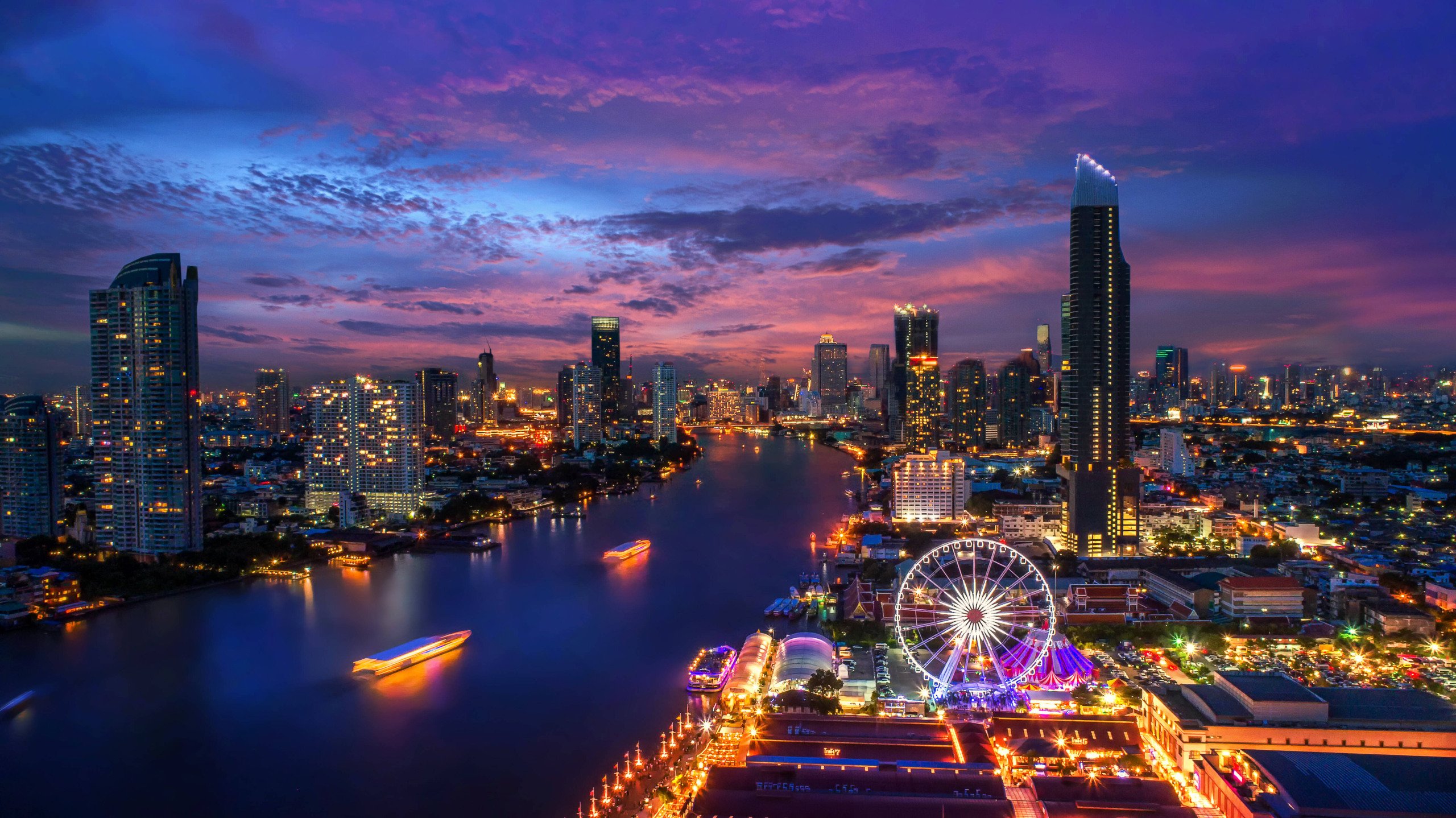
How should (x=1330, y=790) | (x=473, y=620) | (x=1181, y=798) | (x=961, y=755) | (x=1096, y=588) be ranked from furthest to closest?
(x=473, y=620) < (x=1096, y=588) < (x=961, y=755) < (x=1181, y=798) < (x=1330, y=790)

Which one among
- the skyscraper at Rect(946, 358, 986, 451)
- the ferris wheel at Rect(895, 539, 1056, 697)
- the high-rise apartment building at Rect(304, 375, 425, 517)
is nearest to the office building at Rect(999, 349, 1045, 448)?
the skyscraper at Rect(946, 358, 986, 451)

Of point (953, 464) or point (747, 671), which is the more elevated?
point (953, 464)

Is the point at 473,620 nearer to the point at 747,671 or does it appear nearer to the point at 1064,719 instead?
the point at 747,671

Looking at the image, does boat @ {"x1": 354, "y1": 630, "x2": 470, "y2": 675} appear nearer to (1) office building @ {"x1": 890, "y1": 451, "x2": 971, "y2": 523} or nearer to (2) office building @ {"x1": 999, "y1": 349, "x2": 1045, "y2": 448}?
(1) office building @ {"x1": 890, "y1": 451, "x2": 971, "y2": 523}

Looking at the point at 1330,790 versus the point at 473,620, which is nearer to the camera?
the point at 1330,790

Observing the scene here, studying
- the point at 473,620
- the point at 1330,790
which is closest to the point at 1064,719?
the point at 1330,790

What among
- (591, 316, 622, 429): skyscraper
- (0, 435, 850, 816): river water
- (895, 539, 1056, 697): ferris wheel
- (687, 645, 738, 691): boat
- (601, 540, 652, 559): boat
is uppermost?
(591, 316, 622, 429): skyscraper

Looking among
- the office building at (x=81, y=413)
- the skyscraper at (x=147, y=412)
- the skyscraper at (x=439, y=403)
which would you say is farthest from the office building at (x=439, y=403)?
the skyscraper at (x=147, y=412)

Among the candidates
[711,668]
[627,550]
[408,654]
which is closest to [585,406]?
[627,550]
